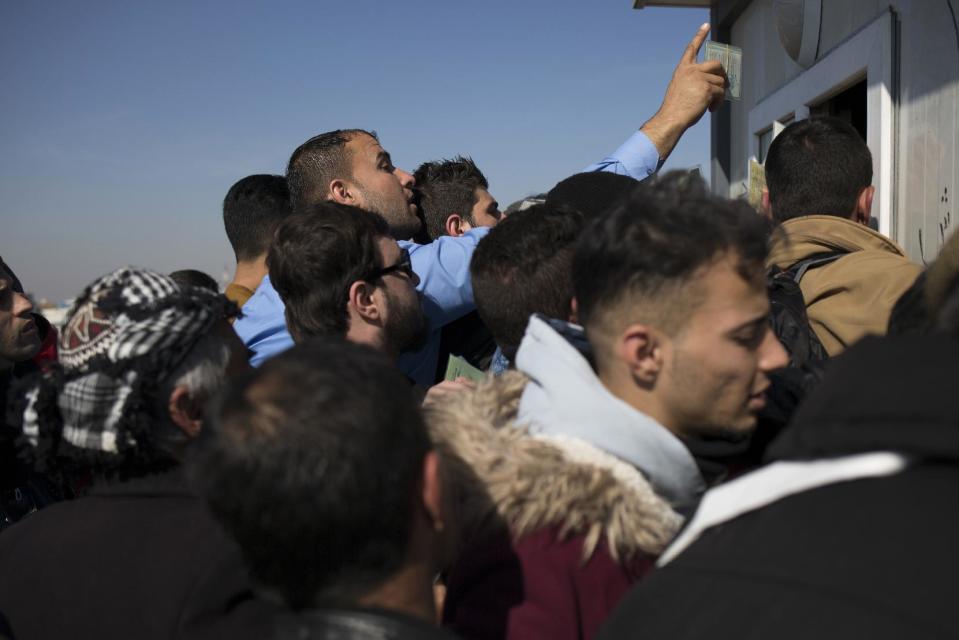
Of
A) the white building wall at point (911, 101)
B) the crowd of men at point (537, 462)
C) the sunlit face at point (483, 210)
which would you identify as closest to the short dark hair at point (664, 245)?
the crowd of men at point (537, 462)

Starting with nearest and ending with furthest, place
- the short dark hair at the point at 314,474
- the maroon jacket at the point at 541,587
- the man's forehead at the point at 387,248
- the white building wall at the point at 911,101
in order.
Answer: the short dark hair at the point at 314,474 < the maroon jacket at the point at 541,587 < the man's forehead at the point at 387,248 < the white building wall at the point at 911,101

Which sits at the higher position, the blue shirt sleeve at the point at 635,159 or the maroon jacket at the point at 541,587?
the blue shirt sleeve at the point at 635,159

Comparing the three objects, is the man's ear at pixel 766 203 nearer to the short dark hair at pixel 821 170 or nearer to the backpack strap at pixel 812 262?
the short dark hair at pixel 821 170

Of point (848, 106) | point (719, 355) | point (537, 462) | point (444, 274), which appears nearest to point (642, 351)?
point (719, 355)

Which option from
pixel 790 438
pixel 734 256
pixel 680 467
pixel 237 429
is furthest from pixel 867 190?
pixel 237 429

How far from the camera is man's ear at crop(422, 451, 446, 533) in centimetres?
124

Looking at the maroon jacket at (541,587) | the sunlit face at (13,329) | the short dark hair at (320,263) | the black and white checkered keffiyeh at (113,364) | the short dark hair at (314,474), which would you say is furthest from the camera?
the sunlit face at (13,329)

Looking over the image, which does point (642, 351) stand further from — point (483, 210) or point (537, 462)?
point (483, 210)

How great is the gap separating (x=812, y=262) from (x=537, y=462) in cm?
175

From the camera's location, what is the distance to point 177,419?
5.80 ft

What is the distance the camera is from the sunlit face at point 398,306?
2.55 m

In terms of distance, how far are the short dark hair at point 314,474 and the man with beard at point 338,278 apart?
4.14ft

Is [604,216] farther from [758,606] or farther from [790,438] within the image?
[758,606]

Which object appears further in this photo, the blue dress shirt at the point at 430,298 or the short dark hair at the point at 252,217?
the short dark hair at the point at 252,217
